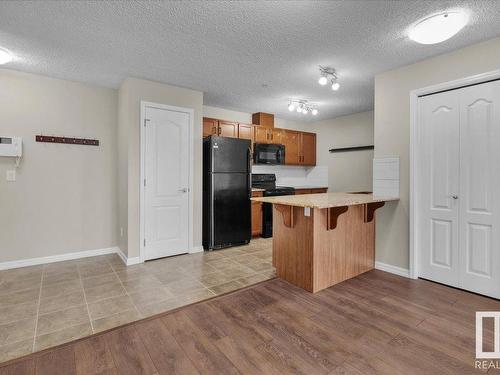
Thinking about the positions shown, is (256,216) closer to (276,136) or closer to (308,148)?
(276,136)

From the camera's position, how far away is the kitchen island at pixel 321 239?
2.72 metres

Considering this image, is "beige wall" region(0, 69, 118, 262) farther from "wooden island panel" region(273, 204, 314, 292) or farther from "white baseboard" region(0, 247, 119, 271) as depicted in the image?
"wooden island panel" region(273, 204, 314, 292)

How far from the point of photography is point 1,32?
2449 mm

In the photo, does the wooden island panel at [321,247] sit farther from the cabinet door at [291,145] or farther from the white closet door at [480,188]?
the cabinet door at [291,145]

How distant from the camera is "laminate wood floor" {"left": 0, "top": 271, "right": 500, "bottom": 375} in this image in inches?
65.3

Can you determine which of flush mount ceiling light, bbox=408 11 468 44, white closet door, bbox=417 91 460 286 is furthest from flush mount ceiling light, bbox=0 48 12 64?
white closet door, bbox=417 91 460 286

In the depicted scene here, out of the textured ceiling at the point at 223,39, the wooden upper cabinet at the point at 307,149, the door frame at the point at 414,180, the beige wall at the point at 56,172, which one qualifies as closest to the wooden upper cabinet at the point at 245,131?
the textured ceiling at the point at 223,39

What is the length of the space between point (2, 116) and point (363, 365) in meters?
4.57

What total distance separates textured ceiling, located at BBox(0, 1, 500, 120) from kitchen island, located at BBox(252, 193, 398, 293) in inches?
60.9

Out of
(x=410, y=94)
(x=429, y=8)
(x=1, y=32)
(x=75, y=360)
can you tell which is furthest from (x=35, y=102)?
(x=410, y=94)

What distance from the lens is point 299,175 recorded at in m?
6.43

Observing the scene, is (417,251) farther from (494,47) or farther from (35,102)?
(35,102)

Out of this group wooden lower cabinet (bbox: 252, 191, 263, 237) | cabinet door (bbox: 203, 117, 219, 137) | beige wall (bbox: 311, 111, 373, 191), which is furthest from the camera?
beige wall (bbox: 311, 111, 373, 191)

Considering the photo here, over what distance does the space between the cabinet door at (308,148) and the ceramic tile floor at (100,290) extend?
282 centimetres
